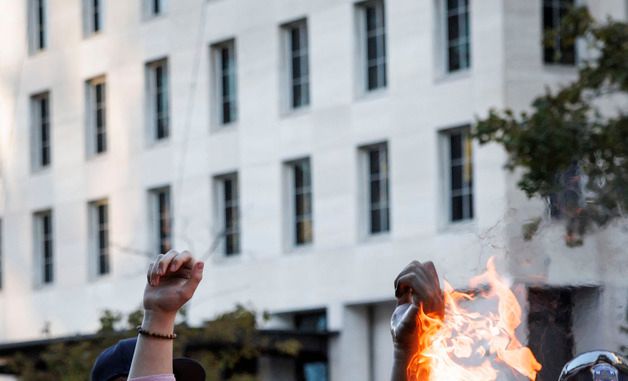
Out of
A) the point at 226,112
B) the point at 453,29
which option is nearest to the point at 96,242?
the point at 226,112

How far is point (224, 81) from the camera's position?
37.9 metres

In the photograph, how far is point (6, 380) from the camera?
146 feet

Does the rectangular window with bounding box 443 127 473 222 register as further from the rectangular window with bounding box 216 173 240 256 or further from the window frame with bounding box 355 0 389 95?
the rectangular window with bounding box 216 173 240 256

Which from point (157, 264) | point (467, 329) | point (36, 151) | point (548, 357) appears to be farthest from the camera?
point (36, 151)

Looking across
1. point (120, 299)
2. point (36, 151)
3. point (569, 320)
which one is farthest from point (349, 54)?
point (569, 320)

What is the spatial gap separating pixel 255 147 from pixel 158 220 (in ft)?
13.0

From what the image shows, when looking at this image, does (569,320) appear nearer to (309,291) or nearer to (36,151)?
(309,291)

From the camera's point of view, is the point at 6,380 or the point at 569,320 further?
the point at 6,380

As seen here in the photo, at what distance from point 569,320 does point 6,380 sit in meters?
38.8

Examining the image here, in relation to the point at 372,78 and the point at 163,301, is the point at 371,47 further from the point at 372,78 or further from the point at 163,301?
the point at 163,301

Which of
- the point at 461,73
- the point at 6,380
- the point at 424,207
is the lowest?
the point at 6,380

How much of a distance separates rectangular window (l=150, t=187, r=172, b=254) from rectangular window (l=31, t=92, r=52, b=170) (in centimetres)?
518

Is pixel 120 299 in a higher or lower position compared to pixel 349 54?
lower

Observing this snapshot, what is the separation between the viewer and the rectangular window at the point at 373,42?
3400cm
